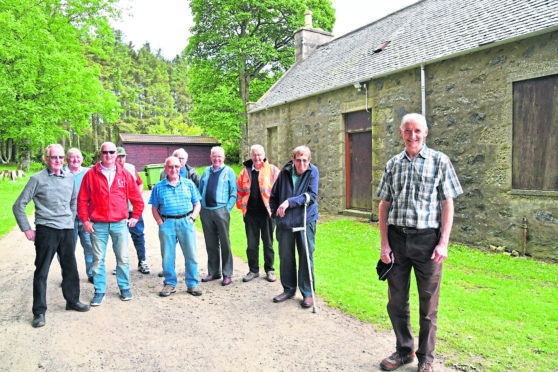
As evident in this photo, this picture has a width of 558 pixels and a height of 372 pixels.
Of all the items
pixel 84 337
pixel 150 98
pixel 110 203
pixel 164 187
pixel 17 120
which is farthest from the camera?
pixel 150 98

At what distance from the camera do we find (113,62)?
150ft

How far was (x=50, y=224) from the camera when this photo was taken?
4.35 metres

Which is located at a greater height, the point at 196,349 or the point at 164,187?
the point at 164,187

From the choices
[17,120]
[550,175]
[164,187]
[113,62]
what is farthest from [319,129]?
[113,62]

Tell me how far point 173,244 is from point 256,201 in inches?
53.7

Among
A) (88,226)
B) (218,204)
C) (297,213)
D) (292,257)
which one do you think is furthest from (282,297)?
(88,226)

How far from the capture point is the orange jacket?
Result: 18.5ft

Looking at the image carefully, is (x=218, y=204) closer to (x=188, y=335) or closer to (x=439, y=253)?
(x=188, y=335)

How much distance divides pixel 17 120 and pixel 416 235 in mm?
19777

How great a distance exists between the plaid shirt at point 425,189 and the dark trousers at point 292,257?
1.82 meters

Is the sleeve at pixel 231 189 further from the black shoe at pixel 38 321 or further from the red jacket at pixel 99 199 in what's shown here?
the black shoe at pixel 38 321

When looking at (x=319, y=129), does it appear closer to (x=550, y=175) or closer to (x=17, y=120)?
(x=550, y=175)

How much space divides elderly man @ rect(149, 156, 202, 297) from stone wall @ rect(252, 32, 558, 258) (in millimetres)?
6031

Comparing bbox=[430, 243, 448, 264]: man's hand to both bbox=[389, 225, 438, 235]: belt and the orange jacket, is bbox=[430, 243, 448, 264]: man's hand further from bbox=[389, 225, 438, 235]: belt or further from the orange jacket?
the orange jacket
